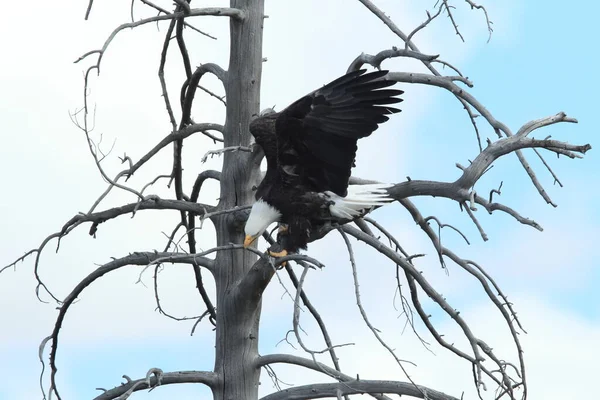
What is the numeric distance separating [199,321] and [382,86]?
2.70 m

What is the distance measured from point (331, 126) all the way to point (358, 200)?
0.50m

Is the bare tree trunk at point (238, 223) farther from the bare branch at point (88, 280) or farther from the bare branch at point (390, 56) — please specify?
the bare branch at point (390, 56)

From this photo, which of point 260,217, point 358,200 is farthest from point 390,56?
point 260,217

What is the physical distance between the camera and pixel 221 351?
6102 mm

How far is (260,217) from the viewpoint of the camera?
5.47 metres

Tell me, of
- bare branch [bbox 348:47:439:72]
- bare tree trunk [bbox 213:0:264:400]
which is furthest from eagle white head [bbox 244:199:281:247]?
bare branch [bbox 348:47:439:72]

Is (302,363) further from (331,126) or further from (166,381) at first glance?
(331,126)

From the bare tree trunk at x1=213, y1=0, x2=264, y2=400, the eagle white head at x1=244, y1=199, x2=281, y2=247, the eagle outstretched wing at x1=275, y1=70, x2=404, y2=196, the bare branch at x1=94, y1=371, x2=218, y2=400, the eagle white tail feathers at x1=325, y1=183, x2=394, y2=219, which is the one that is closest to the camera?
the eagle outstretched wing at x1=275, y1=70, x2=404, y2=196

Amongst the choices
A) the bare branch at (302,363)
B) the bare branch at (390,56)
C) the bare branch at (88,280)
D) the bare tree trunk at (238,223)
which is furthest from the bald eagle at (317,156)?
the bare branch at (88,280)

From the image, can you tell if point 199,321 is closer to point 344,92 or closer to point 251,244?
point 251,244

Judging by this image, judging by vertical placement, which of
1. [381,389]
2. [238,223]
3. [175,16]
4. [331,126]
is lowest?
[381,389]

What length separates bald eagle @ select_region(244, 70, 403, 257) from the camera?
4926 millimetres

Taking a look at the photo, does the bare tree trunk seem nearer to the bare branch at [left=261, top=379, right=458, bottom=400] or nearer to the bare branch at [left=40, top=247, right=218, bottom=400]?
the bare branch at [left=40, top=247, right=218, bottom=400]

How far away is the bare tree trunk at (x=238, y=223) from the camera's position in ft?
19.7
